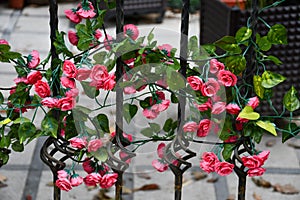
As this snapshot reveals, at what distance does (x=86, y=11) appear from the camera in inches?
58.8

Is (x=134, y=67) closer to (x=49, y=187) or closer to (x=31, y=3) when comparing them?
(x=49, y=187)

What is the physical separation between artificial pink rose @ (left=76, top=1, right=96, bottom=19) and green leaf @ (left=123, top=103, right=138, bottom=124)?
0.74 ft

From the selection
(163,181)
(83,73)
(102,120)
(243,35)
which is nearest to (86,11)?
(83,73)

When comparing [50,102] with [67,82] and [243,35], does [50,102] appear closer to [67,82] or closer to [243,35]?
[67,82]

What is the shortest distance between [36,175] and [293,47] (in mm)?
1267

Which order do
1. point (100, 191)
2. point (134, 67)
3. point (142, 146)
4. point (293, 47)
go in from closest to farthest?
point (134, 67) < point (142, 146) < point (100, 191) < point (293, 47)

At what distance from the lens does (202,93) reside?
1.48 metres

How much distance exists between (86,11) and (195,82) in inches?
11.5

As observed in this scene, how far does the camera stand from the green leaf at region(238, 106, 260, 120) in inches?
58.2

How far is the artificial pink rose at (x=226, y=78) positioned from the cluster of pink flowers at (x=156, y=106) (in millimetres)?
132

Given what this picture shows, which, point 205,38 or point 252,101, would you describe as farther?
point 205,38

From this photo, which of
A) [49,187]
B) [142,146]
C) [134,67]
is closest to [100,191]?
[49,187]

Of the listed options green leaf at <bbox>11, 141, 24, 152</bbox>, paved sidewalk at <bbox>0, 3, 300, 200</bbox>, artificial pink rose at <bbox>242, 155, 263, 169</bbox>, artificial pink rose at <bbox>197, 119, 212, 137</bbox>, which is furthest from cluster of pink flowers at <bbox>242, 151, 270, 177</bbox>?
paved sidewalk at <bbox>0, 3, 300, 200</bbox>

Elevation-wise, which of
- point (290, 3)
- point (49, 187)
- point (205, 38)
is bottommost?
point (49, 187)
